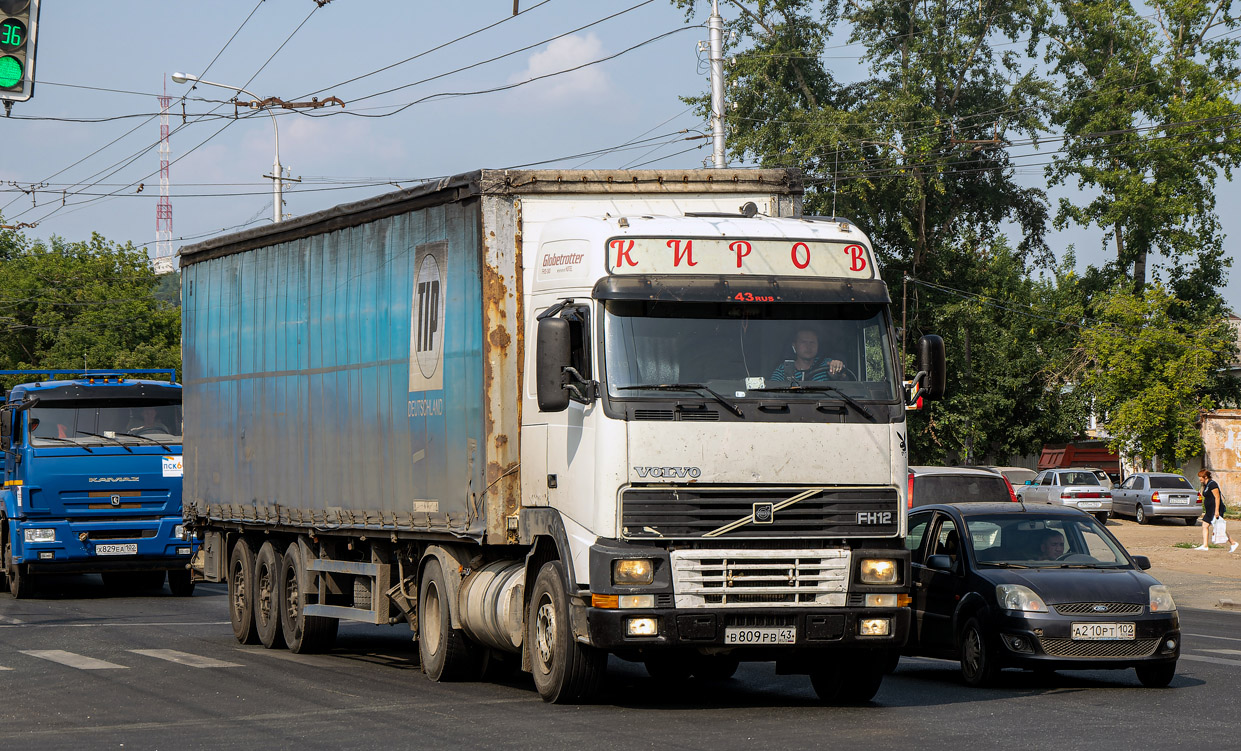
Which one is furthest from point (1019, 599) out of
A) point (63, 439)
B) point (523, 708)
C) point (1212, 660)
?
point (63, 439)

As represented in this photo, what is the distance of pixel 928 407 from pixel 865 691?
47.2 m

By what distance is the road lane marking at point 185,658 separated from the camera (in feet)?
46.4

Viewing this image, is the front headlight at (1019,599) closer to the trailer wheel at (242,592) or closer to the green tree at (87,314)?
the trailer wheel at (242,592)

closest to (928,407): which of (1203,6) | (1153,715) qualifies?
(1203,6)

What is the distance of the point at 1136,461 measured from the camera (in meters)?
65.2

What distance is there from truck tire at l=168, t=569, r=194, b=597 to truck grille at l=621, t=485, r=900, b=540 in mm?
15684

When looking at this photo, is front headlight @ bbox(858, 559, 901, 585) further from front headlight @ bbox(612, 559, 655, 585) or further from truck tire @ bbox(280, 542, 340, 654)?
truck tire @ bbox(280, 542, 340, 654)

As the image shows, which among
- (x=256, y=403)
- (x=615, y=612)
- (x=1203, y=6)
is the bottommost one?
(x=615, y=612)

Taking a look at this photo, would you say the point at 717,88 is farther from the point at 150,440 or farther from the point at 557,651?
the point at 557,651

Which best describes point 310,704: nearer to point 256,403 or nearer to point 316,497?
point 316,497

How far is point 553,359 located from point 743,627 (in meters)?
2.08

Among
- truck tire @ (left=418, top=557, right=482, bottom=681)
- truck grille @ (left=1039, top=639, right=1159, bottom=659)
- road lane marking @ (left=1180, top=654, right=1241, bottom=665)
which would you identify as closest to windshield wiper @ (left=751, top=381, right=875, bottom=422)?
truck grille @ (left=1039, top=639, right=1159, bottom=659)

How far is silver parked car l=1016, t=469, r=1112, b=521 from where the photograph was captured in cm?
5134

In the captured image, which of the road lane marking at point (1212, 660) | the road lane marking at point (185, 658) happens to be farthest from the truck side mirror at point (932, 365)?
the road lane marking at point (185, 658)
